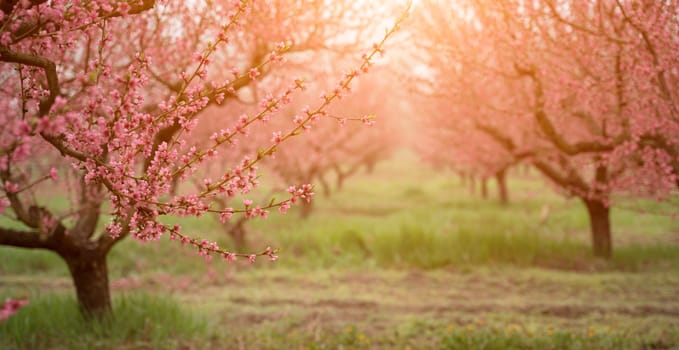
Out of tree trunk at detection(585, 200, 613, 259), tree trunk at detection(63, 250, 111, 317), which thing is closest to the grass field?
tree trunk at detection(63, 250, 111, 317)

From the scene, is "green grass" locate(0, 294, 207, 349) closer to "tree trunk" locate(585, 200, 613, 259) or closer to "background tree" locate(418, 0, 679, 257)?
"background tree" locate(418, 0, 679, 257)

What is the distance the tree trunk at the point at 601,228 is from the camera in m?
12.0

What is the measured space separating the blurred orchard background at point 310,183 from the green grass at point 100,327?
3 centimetres

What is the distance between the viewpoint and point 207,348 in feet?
21.9

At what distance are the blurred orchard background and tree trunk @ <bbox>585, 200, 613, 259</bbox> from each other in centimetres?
5

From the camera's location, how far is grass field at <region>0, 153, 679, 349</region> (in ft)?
22.1

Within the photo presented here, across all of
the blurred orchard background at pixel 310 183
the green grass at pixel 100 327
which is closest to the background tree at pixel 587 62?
the blurred orchard background at pixel 310 183

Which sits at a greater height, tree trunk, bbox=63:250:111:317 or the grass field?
tree trunk, bbox=63:250:111:317

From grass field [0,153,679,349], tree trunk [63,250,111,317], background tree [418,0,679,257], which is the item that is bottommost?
grass field [0,153,679,349]

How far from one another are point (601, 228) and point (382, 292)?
19.1ft

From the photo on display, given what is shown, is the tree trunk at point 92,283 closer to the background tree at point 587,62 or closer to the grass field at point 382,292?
the grass field at point 382,292

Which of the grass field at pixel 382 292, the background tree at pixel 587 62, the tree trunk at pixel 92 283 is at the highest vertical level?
the background tree at pixel 587 62

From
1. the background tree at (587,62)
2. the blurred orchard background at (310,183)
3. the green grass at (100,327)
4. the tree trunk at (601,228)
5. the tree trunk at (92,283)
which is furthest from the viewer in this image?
the tree trunk at (601,228)

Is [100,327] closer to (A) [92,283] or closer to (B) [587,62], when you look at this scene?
(A) [92,283]
